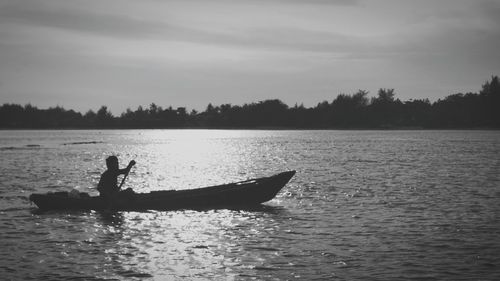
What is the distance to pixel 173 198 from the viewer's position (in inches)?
993

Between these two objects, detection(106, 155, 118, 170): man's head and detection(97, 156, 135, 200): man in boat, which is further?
detection(97, 156, 135, 200): man in boat

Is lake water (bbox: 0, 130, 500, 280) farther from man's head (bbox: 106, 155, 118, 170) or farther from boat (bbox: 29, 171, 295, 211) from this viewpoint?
man's head (bbox: 106, 155, 118, 170)

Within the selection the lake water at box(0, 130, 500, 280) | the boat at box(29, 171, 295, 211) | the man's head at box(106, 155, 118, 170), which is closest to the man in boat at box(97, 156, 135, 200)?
the man's head at box(106, 155, 118, 170)

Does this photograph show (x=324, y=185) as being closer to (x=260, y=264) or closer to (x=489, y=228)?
(x=489, y=228)

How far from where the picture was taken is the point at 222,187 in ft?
86.1

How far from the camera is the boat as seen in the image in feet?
81.4

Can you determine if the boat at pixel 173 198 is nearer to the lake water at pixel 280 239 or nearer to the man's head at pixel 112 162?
the lake water at pixel 280 239

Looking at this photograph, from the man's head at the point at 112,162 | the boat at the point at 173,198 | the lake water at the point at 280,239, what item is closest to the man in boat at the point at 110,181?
the man's head at the point at 112,162

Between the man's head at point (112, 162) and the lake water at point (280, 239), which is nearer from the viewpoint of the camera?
the lake water at point (280, 239)

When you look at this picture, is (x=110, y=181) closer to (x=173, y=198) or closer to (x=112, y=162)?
(x=112, y=162)

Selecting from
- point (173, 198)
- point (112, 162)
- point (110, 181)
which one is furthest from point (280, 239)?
point (110, 181)

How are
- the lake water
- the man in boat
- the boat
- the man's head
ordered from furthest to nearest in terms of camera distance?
the boat < the man in boat < the man's head < the lake water

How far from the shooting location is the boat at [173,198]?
2480 cm

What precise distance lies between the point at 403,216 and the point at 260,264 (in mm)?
10758
